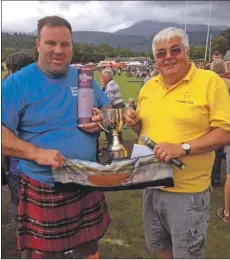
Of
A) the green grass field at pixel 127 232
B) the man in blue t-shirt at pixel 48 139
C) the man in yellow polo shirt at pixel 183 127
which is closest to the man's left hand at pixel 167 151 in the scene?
the man in yellow polo shirt at pixel 183 127

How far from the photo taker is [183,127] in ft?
6.73

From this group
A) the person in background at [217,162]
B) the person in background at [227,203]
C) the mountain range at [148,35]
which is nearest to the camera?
the mountain range at [148,35]

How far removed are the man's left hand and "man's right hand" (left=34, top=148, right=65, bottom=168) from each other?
1.78ft

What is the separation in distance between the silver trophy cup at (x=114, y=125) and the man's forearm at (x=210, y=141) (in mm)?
412

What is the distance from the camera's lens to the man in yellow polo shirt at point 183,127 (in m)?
2.00

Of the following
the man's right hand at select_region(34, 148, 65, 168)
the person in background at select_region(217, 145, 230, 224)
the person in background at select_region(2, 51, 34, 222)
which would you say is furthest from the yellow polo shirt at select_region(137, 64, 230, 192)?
the person in background at select_region(217, 145, 230, 224)

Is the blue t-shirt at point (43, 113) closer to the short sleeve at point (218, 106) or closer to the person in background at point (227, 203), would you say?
the short sleeve at point (218, 106)

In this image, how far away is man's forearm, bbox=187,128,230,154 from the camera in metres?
2.00

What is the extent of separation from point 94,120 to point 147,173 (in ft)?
1.48

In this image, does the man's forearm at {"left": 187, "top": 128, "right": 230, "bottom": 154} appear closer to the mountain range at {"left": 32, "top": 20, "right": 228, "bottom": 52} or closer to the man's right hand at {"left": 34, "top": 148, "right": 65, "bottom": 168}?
the mountain range at {"left": 32, "top": 20, "right": 228, "bottom": 52}

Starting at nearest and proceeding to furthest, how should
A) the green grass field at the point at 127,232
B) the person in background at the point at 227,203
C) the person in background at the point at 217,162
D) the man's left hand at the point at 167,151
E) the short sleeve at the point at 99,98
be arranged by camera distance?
the man's left hand at the point at 167,151 < the short sleeve at the point at 99,98 < the green grass field at the point at 127,232 < the person in background at the point at 227,203 < the person in background at the point at 217,162

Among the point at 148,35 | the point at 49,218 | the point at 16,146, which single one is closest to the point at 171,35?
the point at 16,146

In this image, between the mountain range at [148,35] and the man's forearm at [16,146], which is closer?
the man's forearm at [16,146]

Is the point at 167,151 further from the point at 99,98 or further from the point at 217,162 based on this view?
the point at 217,162
